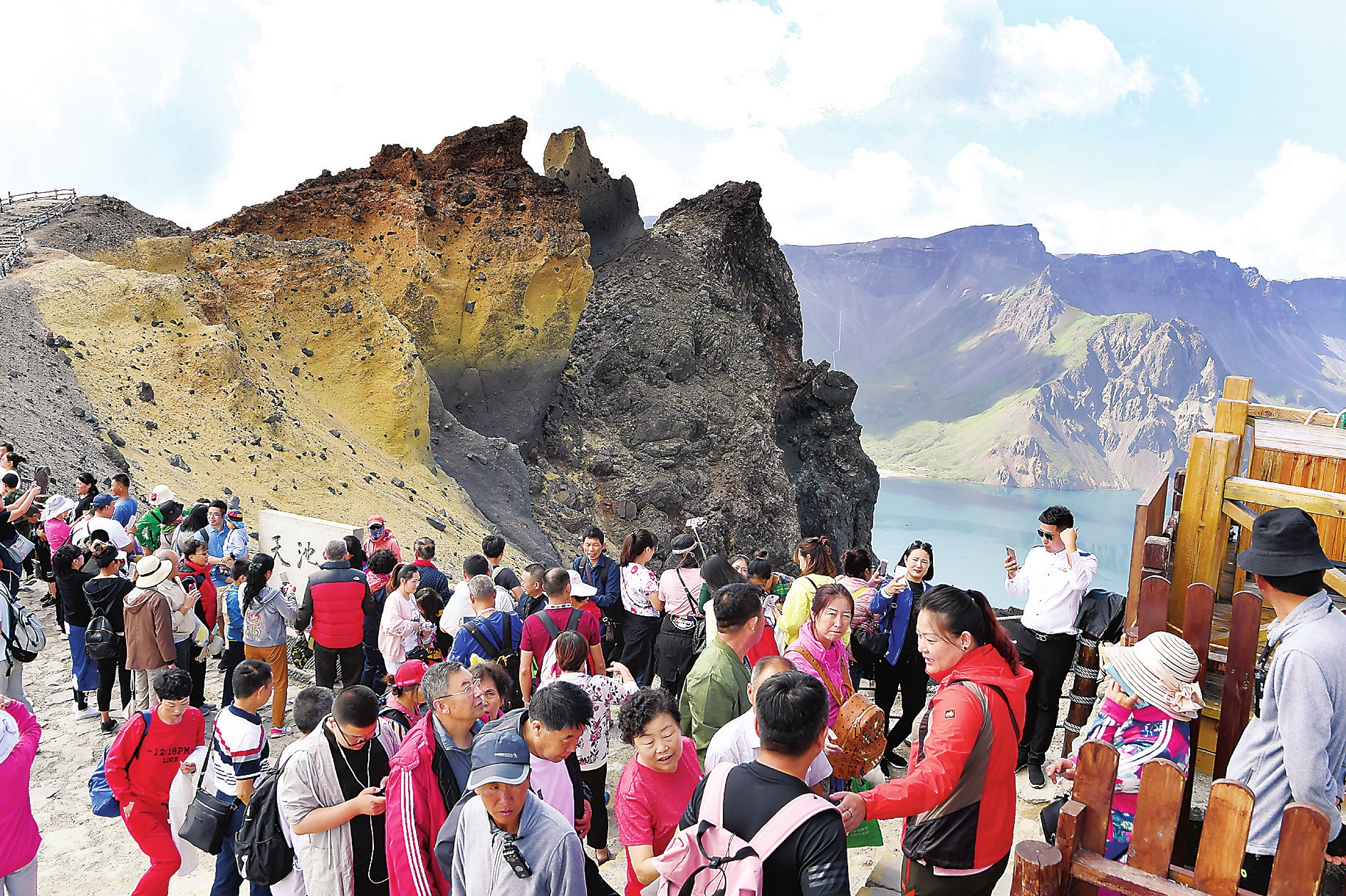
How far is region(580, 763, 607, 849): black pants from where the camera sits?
4.58 metres

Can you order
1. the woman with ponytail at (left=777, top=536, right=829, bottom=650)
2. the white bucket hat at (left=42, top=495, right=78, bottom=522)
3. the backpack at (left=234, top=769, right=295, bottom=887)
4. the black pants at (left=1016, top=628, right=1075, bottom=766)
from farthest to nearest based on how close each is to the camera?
the white bucket hat at (left=42, top=495, right=78, bottom=522)
the black pants at (left=1016, top=628, right=1075, bottom=766)
the woman with ponytail at (left=777, top=536, right=829, bottom=650)
the backpack at (left=234, top=769, right=295, bottom=887)

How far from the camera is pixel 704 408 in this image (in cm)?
3322

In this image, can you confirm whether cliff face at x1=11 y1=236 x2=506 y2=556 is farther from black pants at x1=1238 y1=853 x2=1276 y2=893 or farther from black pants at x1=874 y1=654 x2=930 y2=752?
black pants at x1=1238 y1=853 x2=1276 y2=893

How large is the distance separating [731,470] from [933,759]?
29.5m

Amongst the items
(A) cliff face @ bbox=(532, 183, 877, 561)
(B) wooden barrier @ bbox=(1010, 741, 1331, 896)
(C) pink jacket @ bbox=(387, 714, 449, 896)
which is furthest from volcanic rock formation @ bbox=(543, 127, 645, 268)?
(B) wooden barrier @ bbox=(1010, 741, 1331, 896)

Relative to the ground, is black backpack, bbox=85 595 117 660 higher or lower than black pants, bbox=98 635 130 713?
higher

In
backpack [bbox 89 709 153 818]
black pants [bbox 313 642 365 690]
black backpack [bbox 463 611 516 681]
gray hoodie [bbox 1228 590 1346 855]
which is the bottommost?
black pants [bbox 313 642 365 690]

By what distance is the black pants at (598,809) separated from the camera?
180 inches

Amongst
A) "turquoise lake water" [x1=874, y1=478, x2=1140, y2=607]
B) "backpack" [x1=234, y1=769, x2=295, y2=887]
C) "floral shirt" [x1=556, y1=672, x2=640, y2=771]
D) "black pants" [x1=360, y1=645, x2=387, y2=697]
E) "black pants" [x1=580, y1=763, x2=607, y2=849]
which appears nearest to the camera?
"backpack" [x1=234, y1=769, x2=295, y2=887]

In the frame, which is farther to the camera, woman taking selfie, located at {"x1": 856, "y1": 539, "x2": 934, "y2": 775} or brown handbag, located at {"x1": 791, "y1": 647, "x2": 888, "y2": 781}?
woman taking selfie, located at {"x1": 856, "y1": 539, "x2": 934, "y2": 775}

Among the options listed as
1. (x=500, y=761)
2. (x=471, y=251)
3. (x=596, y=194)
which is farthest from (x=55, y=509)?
(x=596, y=194)

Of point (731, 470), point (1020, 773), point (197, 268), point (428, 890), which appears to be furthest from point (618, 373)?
point (428, 890)

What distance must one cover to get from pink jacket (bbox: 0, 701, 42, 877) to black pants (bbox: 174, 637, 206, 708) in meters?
2.37

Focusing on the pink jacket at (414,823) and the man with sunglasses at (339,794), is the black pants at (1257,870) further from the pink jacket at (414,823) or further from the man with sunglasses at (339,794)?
the man with sunglasses at (339,794)
